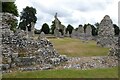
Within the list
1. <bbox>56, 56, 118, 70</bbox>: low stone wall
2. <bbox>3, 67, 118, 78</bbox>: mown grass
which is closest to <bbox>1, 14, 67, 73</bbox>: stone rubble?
<bbox>56, 56, 118, 70</bbox>: low stone wall

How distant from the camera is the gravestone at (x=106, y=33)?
43.5 m

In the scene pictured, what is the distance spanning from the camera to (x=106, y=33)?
1747 inches

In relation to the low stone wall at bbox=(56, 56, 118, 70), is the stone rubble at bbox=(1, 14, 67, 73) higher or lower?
higher

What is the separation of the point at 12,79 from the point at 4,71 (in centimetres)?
276

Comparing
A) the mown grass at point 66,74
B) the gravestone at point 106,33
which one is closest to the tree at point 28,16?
the gravestone at point 106,33

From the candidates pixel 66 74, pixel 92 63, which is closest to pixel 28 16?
pixel 92 63

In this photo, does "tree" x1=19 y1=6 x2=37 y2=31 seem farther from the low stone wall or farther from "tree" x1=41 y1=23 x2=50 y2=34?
the low stone wall

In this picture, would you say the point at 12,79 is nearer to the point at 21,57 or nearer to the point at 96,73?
the point at 21,57

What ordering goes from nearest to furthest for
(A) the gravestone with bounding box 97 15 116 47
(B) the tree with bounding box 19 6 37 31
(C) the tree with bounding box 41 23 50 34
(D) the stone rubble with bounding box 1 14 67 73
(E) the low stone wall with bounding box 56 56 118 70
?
(D) the stone rubble with bounding box 1 14 67 73
(E) the low stone wall with bounding box 56 56 118 70
(A) the gravestone with bounding box 97 15 116 47
(C) the tree with bounding box 41 23 50 34
(B) the tree with bounding box 19 6 37 31

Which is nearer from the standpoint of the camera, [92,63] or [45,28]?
[92,63]

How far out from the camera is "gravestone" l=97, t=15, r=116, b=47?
43500mm

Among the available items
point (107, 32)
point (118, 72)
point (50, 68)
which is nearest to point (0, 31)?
point (50, 68)

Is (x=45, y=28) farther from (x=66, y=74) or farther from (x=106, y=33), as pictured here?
(x=66, y=74)

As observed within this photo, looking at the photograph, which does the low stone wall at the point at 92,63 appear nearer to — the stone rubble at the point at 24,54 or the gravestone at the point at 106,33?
the stone rubble at the point at 24,54
